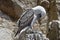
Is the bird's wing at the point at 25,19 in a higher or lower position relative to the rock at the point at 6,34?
higher

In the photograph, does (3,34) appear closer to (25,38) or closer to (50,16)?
(25,38)

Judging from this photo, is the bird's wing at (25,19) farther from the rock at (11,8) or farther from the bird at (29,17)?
the rock at (11,8)

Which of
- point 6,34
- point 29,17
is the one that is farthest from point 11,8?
A: point 29,17

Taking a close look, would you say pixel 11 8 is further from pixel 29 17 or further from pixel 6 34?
pixel 29 17

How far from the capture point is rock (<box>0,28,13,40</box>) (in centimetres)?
314

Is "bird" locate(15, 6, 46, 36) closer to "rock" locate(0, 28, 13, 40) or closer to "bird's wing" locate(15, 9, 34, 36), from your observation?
"bird's wing" locate(15, 9, 34, 36)

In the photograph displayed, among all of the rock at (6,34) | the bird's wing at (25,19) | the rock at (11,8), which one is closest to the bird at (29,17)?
the bird's wing at (25,19)

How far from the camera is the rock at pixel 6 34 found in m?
3.14

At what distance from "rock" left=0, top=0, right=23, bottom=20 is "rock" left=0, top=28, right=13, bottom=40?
0.55 meters

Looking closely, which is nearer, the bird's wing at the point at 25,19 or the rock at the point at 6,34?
the bird's wing at the point at 25,19

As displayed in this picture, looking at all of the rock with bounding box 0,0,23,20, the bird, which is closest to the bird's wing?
the bird

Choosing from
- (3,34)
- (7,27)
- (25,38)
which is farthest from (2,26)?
(25,38)

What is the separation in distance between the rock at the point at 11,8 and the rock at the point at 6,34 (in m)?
0.55

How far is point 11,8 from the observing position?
3941 millimetres
